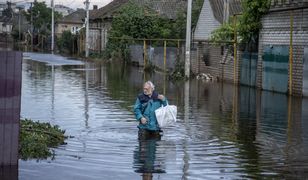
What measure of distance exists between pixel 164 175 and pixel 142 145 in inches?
105

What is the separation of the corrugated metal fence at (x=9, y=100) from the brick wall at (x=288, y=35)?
14947mm

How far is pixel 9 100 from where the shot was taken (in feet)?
28.6

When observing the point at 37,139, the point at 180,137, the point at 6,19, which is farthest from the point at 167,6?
the point at 6,19

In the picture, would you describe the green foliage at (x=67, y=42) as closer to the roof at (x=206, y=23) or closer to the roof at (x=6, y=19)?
the roof at (x=206, y=23)

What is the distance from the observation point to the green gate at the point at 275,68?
23.4 metres

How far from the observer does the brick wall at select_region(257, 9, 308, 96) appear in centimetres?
2238

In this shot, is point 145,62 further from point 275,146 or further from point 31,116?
point 275,146

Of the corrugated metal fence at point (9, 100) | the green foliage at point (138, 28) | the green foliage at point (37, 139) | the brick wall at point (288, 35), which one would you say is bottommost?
the green foliage at point (37, 139)

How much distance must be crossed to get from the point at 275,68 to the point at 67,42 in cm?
4774

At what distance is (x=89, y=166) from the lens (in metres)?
9.62

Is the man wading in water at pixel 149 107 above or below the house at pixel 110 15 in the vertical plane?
below

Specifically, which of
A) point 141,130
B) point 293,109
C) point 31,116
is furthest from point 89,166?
point 293,109

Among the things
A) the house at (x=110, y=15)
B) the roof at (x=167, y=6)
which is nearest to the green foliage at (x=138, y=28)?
the house at (x=110, y=15)

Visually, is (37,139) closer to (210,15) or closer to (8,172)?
(8,172)
